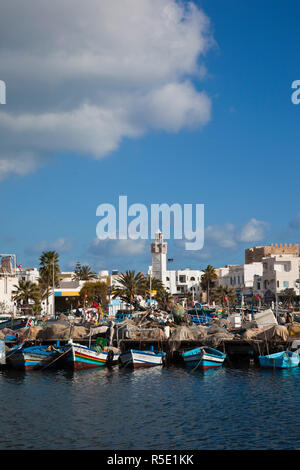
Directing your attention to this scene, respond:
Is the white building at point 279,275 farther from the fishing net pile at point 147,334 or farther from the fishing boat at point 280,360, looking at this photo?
the fishing boat at point 280,360

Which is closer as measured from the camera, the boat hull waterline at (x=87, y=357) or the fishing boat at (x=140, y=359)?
the boat hull waterline at (x=87, y=357)

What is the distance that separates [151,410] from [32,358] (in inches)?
773

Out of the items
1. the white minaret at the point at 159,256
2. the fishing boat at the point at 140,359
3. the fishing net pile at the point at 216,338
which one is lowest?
the fishing boat at the point at 140,359

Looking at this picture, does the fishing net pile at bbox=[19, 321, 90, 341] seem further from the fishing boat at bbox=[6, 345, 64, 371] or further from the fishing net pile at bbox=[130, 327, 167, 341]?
the fishing boat at bbox=[6, 345, 64, 371]

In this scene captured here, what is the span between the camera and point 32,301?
10325 cm

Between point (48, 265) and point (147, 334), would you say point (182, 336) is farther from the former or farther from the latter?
point (48, 265)

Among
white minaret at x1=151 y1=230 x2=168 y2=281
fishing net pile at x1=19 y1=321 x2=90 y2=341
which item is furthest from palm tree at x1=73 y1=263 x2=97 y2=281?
fishing net pile at x1=19 y1=321 x2=90 y2=341

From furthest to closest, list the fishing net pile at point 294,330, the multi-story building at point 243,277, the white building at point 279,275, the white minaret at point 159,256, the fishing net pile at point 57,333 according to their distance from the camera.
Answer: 1. the white minaret at point 159,256
2. the multi-story building at point 243,277
3. the white building at point 279,275
4. the fishing net pile at point 57,333
5. the fishing net pile at point 294,330

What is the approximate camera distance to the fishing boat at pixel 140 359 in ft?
148

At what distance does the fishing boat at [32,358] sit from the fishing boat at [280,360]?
17981 millimetres

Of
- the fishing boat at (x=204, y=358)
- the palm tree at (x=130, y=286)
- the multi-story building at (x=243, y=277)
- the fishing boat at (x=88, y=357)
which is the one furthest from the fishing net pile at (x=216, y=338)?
the multi-story building at (x=243, y=277)

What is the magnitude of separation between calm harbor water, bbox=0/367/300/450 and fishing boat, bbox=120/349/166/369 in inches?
80.8

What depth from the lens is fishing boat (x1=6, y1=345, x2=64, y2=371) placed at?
44656 millimetres

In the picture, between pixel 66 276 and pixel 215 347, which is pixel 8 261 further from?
pixel 215 347
